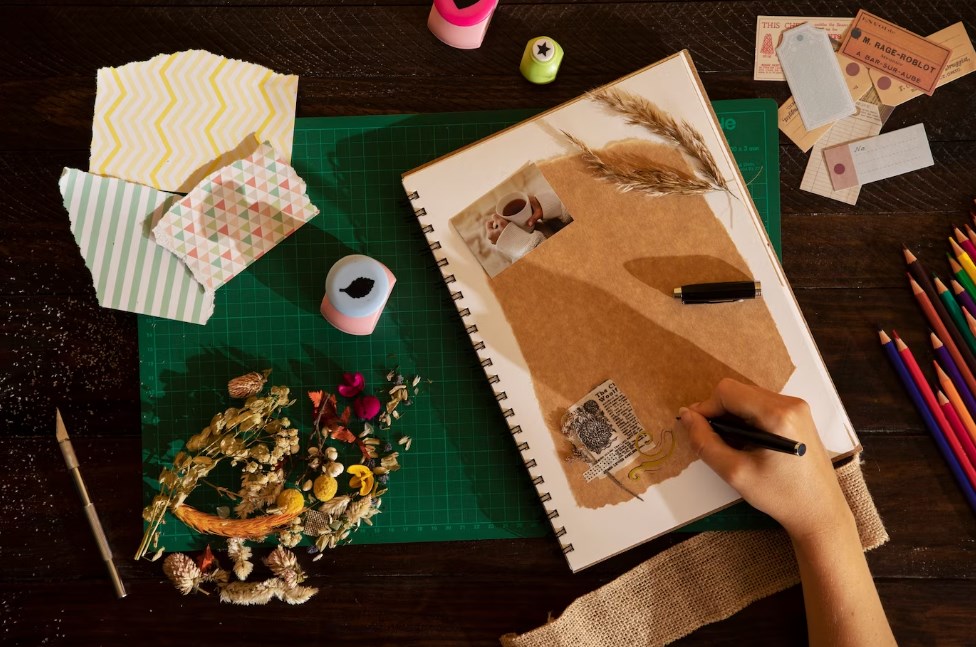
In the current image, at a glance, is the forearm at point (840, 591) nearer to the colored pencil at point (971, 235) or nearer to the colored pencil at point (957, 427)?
the colored pencil at point (957, 427)

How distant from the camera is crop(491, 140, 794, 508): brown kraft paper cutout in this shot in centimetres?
147

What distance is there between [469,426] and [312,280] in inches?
19.2

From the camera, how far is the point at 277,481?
148cm

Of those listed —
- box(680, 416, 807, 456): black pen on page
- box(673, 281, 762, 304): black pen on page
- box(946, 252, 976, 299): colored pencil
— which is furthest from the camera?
box(946, 252, 976, 299): colored pencil

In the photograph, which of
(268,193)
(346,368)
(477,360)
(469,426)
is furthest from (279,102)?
(469,426)

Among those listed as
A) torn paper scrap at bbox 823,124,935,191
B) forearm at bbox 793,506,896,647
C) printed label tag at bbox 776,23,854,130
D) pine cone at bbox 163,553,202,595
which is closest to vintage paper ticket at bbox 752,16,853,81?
printed label tag at bbox 776,23,854,130

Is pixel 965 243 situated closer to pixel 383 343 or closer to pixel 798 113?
pixel 798 113

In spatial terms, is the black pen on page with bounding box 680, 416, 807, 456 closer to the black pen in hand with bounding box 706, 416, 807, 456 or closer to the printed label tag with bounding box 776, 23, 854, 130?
the black pen in hand with bounding box 706, 416, 807, 456

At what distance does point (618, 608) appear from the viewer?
59.0 inches

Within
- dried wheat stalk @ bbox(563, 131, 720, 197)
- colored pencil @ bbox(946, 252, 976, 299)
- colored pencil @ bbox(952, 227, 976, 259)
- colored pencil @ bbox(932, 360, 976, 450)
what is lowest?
colored pencil @ bbox(932, 360, 976, 450)

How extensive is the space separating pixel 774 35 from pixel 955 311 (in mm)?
743

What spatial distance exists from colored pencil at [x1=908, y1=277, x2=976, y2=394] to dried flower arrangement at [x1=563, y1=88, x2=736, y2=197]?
50 centimetres

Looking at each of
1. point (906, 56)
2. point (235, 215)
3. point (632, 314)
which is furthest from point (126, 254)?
point (906, 56)

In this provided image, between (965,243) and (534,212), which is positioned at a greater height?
(965,243)
